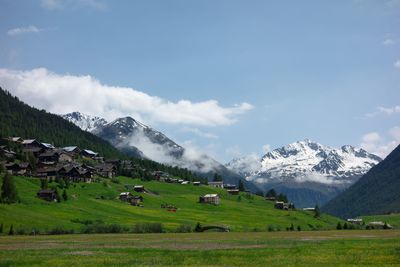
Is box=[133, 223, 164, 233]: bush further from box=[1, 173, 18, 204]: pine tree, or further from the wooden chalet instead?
the wooden chalet

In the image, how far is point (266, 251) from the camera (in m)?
68.3

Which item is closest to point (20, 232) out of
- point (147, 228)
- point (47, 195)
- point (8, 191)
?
point (147, 228)

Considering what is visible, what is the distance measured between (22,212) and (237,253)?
9487 centimetres

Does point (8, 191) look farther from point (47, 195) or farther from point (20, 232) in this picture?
point (20, 232)

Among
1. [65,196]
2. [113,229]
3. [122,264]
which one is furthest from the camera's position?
[65,196]

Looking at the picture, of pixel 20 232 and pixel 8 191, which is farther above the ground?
pixel 8 191

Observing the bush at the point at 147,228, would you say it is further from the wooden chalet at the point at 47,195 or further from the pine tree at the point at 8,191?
the wooden chalet at the point at 47,195

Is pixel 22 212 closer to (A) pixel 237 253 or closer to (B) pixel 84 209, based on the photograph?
(B) pixel 84 209

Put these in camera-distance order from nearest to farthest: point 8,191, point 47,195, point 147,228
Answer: point 147,228 → point 8,191 → point 47,195

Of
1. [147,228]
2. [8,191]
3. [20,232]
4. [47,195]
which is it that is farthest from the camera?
[47,195]

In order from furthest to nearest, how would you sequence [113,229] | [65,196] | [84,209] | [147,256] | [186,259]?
[65,196], [84,209], [113,229], [147,256], [186,259]

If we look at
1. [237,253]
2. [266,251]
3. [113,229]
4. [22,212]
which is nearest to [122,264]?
[237,253]

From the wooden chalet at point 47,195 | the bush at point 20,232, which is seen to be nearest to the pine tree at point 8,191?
the wooden chalet at point 47,195

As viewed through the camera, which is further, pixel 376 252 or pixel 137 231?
pixel 137 231
